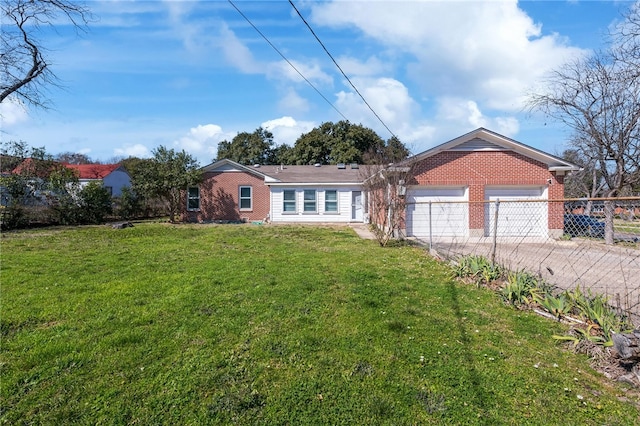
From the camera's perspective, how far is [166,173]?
18.1 m

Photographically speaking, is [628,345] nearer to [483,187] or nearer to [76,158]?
[483,187]

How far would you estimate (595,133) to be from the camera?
1228 cm

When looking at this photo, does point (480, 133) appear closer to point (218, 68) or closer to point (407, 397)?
point (218, 68)

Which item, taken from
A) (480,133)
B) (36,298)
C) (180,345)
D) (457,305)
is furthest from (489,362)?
(480,133)

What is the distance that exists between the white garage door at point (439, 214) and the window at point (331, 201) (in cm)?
688

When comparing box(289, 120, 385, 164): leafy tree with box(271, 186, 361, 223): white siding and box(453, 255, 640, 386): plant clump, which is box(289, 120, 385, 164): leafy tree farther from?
box(453, 255, 640, 386): plant clump

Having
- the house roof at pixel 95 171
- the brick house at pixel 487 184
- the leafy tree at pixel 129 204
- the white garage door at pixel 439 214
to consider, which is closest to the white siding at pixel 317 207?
the white garage door at pixel 439 214

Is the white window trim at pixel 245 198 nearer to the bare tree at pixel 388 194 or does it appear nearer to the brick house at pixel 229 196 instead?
the brick house at pixel 229 196

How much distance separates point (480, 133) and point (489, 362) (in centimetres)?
1099

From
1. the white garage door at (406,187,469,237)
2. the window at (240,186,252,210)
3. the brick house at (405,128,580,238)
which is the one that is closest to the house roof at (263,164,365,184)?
the window at (240,186,252,210)

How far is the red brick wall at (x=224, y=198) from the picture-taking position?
19.7 metres

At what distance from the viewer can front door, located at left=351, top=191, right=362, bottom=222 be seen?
63.9 feet

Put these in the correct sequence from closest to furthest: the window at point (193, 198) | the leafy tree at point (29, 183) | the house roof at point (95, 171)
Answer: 1. the leafy tree at point (29, 183)
2. the window at point (193, 198)
3. the house roof at point (95, 171)

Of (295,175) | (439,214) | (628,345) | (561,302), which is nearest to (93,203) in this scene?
(295,175)
